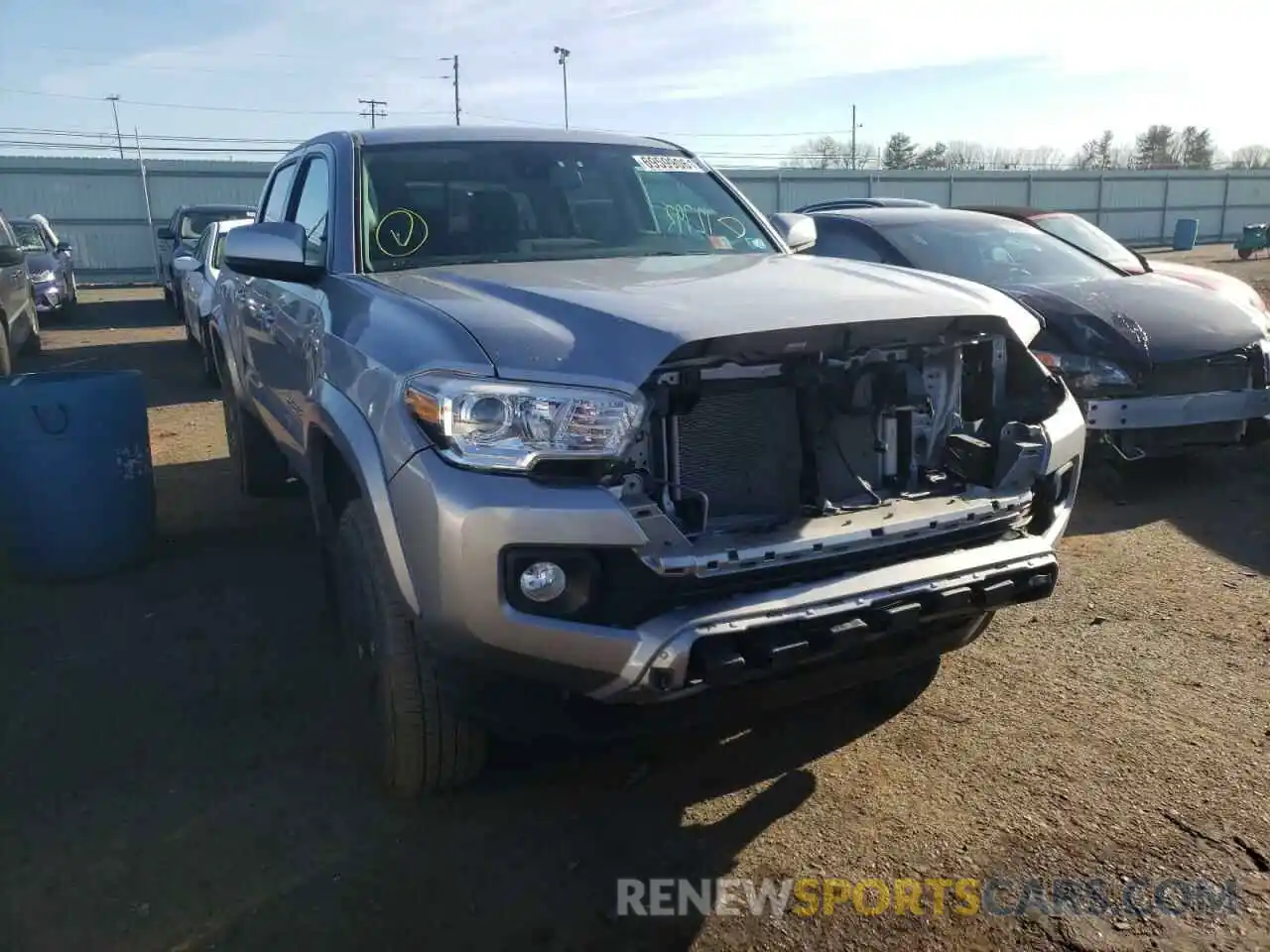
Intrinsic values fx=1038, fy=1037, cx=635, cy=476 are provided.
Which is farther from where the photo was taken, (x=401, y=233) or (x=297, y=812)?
(x=401, y=233)

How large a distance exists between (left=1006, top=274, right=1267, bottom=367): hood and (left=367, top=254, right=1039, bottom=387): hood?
2.81m

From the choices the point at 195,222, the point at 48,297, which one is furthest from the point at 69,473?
the point at 48,297

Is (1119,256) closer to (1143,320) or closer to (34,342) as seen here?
(1143,320)

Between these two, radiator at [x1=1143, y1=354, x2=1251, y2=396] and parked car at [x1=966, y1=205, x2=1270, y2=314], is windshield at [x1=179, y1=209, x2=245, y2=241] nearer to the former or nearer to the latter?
parked car at [x1=966, y1=205, x2=1270, y2=314]

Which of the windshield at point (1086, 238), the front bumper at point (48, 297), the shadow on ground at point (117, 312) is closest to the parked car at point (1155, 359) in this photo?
the windshield at point (1086, 238)

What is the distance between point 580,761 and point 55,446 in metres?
3.02

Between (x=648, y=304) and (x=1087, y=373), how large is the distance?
152 inches

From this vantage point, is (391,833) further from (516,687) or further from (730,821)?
(730,821)

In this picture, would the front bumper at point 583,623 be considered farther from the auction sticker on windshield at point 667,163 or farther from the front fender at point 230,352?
the front fender at point 230,352

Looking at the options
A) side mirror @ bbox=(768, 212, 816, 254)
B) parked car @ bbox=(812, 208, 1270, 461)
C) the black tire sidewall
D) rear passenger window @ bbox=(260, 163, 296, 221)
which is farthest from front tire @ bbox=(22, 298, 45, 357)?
the black tire sidewall

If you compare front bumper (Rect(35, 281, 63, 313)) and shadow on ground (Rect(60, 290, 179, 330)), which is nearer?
front bumper (Rect(35, 281, 63, 313))

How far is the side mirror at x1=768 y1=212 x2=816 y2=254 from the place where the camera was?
13.9 ft

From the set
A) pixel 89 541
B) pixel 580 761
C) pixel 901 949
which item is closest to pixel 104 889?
pixel 580 761

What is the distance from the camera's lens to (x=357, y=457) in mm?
2682
